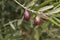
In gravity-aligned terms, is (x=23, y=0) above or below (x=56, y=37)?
above

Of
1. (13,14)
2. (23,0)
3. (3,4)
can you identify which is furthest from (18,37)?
(23,0)

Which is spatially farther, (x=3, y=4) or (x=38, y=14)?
(x=3, y=4)

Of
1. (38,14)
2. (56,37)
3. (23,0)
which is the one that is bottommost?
(56,37)

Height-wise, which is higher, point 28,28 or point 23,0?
point 23,0

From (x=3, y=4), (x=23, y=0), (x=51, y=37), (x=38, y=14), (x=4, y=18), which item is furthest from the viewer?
(x=51, y=37)

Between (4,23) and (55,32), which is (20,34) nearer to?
(4,23)

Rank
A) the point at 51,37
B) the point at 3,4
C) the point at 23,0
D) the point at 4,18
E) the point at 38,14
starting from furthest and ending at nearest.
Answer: the point at 51,37, the point at 4,18, the point at 3,4, the point at 23,0, the point at 38,14

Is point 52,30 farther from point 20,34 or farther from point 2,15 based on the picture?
point 2,15

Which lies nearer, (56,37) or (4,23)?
(4,23)

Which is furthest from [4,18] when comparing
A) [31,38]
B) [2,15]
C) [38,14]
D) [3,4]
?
[38,14]
